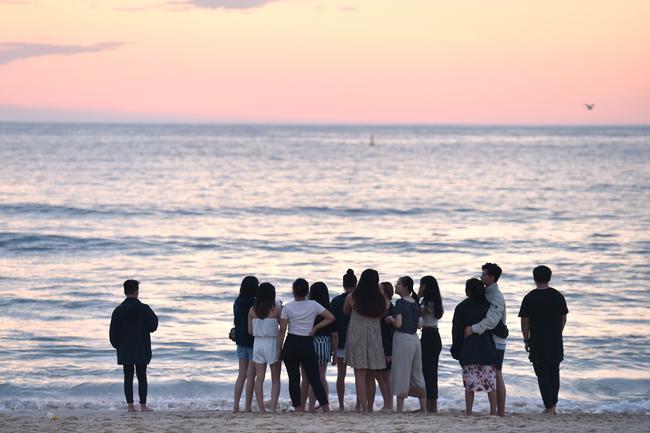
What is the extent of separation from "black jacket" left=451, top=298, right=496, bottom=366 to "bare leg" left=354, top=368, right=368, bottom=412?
1.05 meters

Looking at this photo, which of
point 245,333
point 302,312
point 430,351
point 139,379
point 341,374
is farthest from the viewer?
point 139,379

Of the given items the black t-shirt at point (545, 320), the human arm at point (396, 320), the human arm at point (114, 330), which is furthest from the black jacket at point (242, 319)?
the black t-shirt at point (545, 320)

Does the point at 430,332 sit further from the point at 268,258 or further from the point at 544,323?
the point at 268,258

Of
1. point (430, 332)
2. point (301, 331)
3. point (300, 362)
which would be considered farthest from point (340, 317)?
point (430, 332)

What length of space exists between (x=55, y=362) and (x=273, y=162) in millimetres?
74795

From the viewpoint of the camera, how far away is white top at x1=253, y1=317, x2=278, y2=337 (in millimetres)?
9586

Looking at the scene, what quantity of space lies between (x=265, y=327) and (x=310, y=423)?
44.5 inches

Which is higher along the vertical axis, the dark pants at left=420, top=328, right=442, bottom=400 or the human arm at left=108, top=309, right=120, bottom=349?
the human arm at left=108, top=309, right=120, bottom=349

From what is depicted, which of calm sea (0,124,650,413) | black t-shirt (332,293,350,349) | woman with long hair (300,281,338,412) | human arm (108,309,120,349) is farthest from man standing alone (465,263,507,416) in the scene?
human arm (108,309,120,349)

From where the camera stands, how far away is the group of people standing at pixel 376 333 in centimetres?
948

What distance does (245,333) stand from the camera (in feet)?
32.3

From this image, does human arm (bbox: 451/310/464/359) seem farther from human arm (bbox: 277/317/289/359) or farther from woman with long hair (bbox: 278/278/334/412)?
human arm (bbox: 277/317/289/359)

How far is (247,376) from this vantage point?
10.2 meters

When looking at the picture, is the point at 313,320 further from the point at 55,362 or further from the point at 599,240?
the point at 599,240
